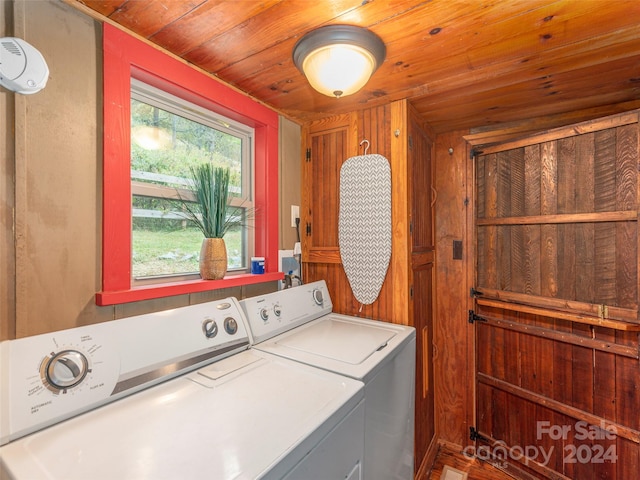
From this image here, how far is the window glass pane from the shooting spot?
4.25 feet

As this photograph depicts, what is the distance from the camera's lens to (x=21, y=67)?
34.5 inches

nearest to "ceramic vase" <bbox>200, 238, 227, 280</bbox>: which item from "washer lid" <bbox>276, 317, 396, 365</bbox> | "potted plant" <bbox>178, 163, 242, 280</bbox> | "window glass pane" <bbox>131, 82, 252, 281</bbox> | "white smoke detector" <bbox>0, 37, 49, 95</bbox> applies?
"potted plant" <bbox>178, 163, 242, 280</bbox>

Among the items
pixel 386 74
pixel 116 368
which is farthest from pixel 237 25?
pixel 116 368

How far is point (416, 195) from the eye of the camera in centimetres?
184

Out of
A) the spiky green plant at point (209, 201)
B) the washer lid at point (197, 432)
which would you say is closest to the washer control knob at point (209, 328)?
the washer lid at point (197, 432)

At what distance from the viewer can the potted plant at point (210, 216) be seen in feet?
4.49

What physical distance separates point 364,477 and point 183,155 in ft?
5.09

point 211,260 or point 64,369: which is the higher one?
point 211,260

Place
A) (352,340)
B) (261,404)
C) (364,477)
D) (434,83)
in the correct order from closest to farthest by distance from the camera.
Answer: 1. (261,404)
2. (364,477)
3. (352,340)
4. (434,83)

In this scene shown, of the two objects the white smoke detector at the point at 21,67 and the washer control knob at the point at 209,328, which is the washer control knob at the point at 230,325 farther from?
the white smoke detector at the point at 21,67

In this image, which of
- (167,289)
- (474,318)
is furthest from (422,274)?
(167,289)

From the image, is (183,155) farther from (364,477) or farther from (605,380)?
(605,380)

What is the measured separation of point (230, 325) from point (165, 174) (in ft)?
2.50

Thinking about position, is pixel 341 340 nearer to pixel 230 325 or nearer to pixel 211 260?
pixel 230 325
